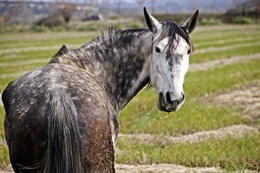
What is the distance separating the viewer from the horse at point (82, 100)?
2.95m

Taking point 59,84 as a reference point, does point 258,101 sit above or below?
below

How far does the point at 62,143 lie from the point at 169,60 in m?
1.51

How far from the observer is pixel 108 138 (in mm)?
3281

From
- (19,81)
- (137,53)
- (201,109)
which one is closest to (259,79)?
(201,109)

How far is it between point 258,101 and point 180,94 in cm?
719

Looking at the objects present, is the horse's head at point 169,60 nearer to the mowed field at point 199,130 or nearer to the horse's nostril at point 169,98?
the horse's nostril at point 169,98

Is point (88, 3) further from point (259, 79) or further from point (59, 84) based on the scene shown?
point (59, 84)

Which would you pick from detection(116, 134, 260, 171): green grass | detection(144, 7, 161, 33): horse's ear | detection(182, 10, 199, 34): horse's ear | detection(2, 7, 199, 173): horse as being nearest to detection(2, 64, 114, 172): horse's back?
detection(2, 7, 199, 173): horse

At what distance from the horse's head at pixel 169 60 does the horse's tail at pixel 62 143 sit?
4.05 ft

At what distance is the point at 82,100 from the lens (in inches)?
125

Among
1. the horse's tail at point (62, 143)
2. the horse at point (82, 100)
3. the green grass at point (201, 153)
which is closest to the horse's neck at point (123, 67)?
the horse at point (82, 100)

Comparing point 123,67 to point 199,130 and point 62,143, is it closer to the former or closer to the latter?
point 62,143

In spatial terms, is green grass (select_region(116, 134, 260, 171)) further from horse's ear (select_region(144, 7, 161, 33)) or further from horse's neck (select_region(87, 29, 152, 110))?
horse's ear (select_region(144, 7, 161, 33))

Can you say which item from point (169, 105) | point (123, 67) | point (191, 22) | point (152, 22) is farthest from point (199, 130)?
point (169, 105)
